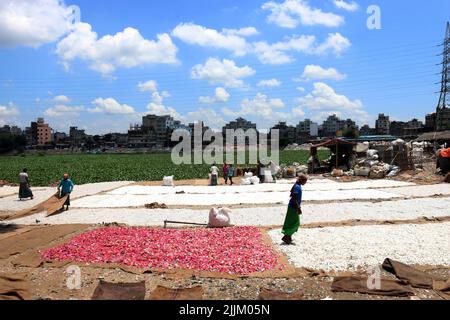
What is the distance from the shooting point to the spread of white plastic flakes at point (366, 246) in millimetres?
7211

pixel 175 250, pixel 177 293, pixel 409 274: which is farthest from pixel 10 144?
pixel 409 274

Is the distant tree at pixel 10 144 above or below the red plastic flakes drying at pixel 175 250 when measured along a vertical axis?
above

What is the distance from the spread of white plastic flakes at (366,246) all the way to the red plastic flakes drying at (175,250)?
695 mm

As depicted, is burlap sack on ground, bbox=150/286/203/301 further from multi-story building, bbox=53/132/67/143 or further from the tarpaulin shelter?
multi-story building, bbox=53/132/67/143

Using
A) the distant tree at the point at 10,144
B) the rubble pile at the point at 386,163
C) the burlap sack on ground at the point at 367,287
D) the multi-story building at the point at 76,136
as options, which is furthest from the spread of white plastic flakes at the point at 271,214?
the multi-story building at the point at 76,136

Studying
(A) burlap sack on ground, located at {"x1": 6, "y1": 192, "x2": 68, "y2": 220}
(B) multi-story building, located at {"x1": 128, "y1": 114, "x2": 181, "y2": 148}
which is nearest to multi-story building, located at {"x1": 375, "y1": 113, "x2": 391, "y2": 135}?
(B) multi-story building, located at {"x1": 128, "y1": 114, "x2": 181, "y2": 148}

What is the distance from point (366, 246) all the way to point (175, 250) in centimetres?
396

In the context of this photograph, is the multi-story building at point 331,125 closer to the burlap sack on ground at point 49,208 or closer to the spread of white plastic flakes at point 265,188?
the spread of white plastic flakes at point 265,188

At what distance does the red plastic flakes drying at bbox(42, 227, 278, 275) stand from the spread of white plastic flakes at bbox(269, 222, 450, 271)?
0.69m

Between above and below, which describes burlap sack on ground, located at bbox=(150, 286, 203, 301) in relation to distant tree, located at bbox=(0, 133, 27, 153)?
below

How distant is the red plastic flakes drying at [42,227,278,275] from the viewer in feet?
23.6

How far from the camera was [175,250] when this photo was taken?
813 cm

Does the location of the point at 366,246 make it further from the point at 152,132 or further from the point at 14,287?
the point at 152,132
